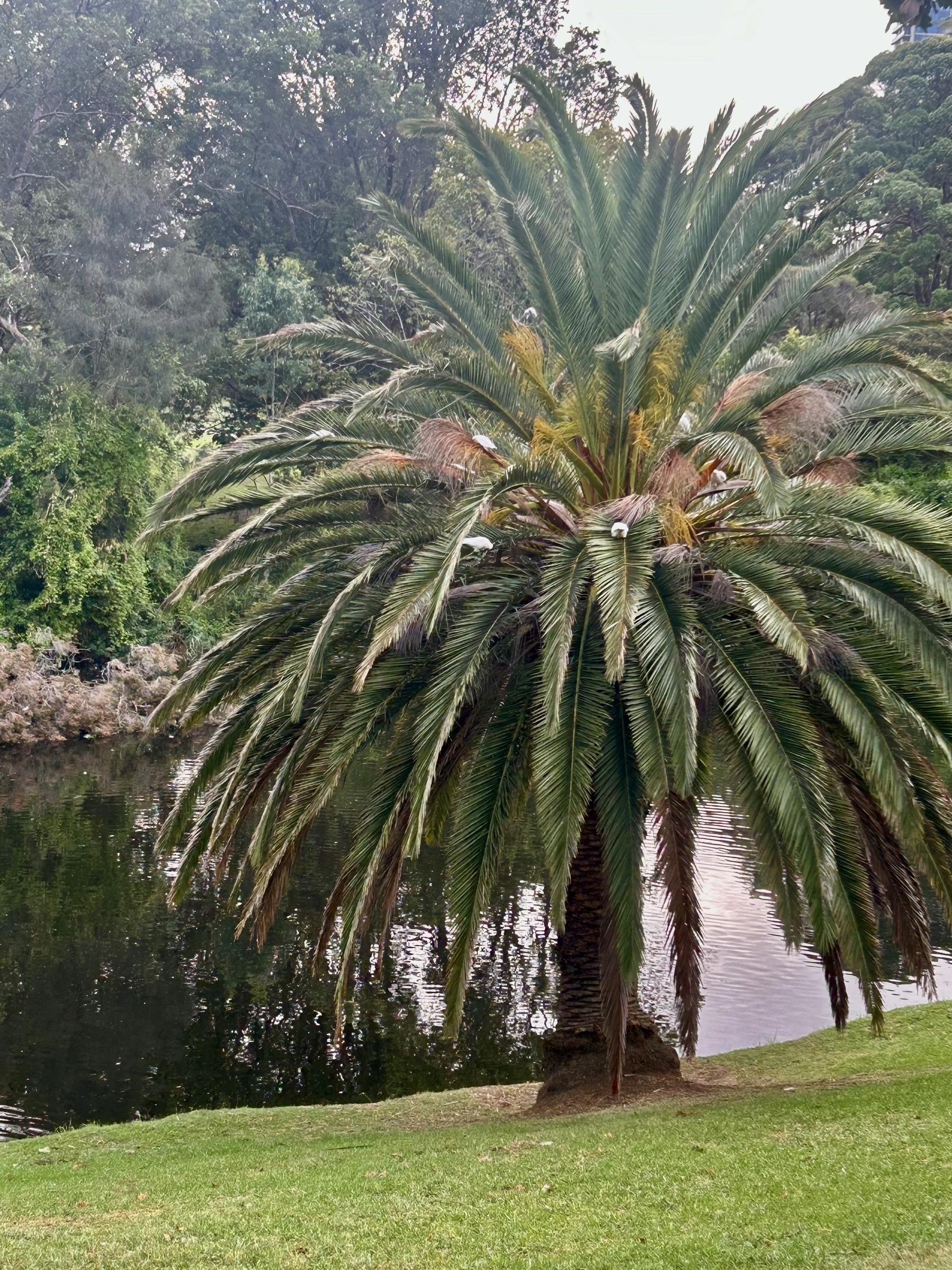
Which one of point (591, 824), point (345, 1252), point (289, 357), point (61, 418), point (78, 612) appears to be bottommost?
point (345, 1252)

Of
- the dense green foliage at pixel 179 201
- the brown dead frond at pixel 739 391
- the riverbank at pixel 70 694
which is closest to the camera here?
the brown dead frond at pixel 739 391

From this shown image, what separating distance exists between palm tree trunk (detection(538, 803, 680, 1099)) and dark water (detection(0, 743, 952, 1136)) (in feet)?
9.78

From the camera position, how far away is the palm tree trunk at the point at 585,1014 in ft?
34.9

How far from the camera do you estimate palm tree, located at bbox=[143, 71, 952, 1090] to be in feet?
27.3

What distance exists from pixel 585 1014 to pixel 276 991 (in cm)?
649

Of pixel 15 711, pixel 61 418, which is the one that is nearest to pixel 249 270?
pixel 61 418

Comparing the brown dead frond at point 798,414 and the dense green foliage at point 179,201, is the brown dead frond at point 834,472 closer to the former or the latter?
the brown dead frond at point 798,414

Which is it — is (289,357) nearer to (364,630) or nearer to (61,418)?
(61,418)

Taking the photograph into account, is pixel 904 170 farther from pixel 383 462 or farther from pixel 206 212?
pixel 383 462

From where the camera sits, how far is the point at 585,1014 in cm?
1078

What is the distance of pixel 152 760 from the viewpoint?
33750 mm

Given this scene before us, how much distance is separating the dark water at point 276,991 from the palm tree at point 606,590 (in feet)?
11.8

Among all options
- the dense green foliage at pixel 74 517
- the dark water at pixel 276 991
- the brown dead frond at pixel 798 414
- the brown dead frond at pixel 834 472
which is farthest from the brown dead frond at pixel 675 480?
the dense green foliage at pixel 74 517

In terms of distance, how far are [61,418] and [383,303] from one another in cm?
1294
